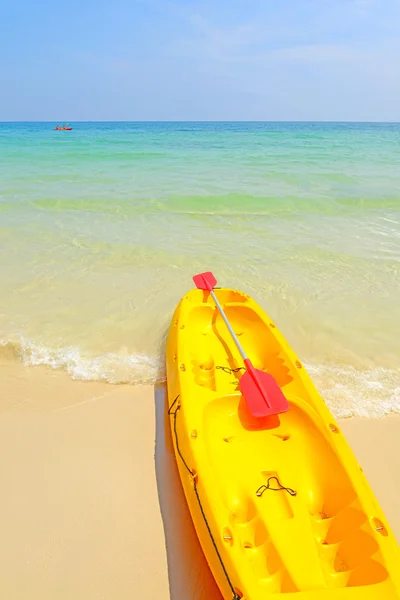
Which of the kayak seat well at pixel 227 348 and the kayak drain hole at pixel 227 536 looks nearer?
the kayak drain hole at pixel 227 536

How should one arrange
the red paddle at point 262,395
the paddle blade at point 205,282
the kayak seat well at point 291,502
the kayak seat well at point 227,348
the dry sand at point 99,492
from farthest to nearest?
the paddle blade at point 205,282
the kayak seat well at point 227,348
the red paddle at point 262,395
the dry sand at point 99,492
the kayak seat well at point 291,502

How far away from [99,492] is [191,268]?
4.56 metres

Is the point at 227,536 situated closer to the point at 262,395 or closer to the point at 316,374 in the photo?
the point at 262,395

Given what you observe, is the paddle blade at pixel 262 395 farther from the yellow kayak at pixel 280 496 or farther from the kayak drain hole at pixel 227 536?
the kayak drain hole at pixel 227 536

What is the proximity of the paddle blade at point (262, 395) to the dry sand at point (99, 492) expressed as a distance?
851 mm

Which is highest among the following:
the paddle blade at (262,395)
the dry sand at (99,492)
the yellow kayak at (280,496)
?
the paddle blade at (262,395)

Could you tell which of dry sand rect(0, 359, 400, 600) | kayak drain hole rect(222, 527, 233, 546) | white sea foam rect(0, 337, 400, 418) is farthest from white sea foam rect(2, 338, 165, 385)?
kayak drain hole rect(222, 527, 233, 546)

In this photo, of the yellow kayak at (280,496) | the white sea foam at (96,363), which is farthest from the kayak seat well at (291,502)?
the white sea foam at (96,363)

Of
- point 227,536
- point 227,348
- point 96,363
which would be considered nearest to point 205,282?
point 227,348

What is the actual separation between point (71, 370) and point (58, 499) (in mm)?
1634

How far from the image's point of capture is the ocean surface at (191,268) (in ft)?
16.1

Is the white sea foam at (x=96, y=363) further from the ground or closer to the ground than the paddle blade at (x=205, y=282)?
closer to the ground

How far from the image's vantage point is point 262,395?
324cm

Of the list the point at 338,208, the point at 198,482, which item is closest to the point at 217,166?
the point at 338,208
